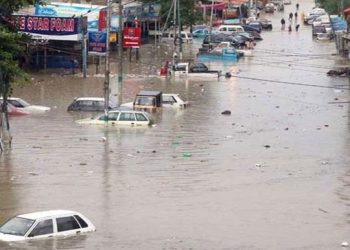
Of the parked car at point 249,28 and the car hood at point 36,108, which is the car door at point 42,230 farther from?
the parked car at point 249,28

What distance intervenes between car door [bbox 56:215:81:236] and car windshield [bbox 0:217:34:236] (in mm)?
591

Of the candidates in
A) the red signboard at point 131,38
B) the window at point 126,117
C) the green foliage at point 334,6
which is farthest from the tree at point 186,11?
the window at point 126,117

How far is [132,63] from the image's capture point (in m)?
67.5

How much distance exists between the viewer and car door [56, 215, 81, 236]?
23.0 m

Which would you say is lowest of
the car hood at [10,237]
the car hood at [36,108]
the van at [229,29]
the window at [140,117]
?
the car hood at [36,108]

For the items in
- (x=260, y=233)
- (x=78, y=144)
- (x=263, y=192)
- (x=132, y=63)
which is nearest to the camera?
(x=260, y=233)

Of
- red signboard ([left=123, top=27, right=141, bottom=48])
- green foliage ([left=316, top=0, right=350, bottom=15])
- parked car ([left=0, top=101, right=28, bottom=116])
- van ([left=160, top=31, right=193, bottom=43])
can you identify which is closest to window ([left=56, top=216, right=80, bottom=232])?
parked car ([left=0, top=101, right=28, bottom=116])

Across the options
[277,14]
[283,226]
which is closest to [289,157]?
[283,226]

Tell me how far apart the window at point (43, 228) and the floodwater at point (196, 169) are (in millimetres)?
378

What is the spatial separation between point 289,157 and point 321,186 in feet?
17.6

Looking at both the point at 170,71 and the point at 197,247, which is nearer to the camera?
the point at 197,247

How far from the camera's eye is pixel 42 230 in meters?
22.7

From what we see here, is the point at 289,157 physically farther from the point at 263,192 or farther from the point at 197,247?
the point at 197,247

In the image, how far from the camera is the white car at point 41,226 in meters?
22.5
